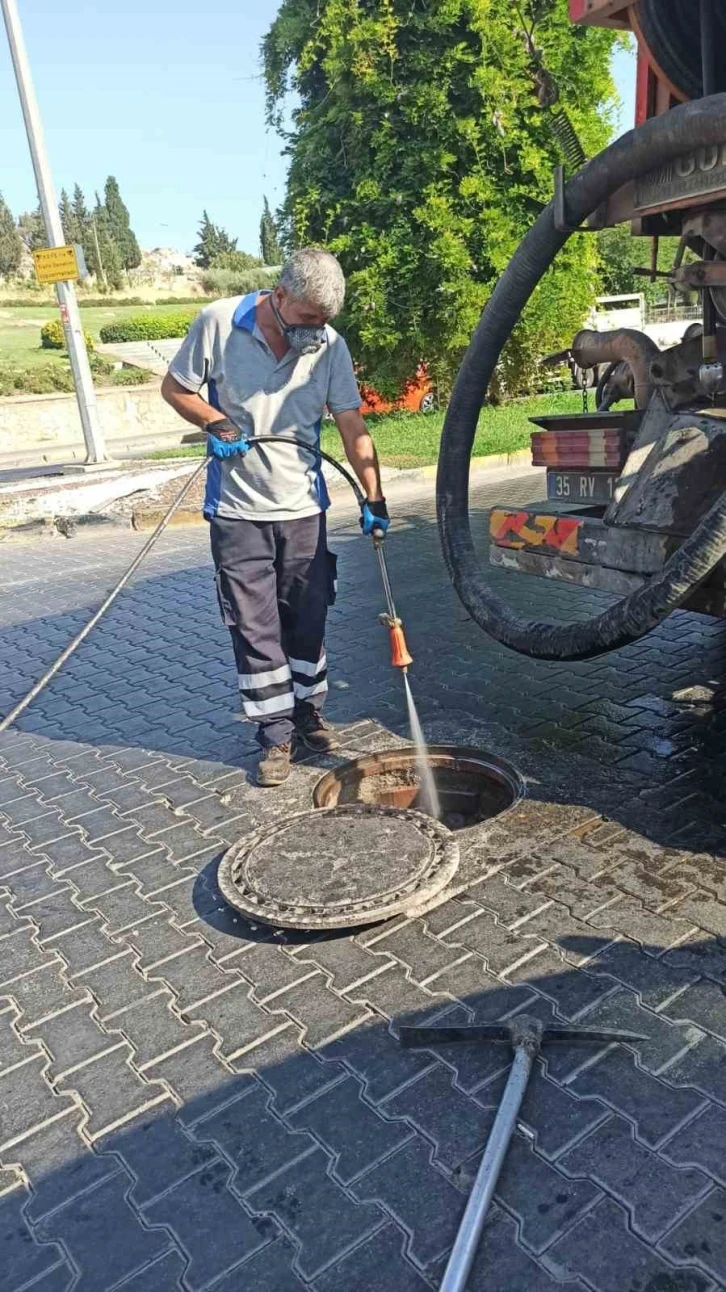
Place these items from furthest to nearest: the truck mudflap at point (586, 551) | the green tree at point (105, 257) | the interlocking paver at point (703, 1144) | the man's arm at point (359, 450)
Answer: the green tree at point (105, 257), the man's arm at point (359, 450), the truck mudflap at point (586, 551), the interlocking paver at point (703, 1144)

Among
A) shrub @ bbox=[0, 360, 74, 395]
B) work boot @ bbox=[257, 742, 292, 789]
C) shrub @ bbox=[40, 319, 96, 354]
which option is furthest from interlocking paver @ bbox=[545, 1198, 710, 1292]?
shrub @ bbox=[40, 319, 96, 354]

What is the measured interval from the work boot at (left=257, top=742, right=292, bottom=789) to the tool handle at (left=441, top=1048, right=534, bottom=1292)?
1871mm

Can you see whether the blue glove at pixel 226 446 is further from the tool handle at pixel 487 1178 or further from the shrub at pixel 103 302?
the shrub at pixel 103 302

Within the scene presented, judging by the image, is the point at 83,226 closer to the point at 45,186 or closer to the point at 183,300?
the point at 183,300

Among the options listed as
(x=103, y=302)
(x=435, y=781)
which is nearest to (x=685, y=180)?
(x=435, y=781)

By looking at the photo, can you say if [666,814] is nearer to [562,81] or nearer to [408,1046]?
[408,1046]

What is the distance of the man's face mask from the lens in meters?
3.56

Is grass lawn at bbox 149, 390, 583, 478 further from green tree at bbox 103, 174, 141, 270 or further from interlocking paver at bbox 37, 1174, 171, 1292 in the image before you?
green tree at bbox 103, 174, 141, 270

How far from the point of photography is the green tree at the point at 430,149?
14.4 m

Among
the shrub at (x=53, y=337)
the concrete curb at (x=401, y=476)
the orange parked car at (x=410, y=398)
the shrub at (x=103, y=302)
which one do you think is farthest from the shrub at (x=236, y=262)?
the concrete curb at (x=401, y=476)

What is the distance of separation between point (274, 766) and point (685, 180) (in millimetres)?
2641

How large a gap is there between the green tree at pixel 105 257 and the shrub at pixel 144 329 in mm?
16391

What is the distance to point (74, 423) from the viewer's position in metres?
26.8

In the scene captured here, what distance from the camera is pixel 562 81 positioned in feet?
47.4
